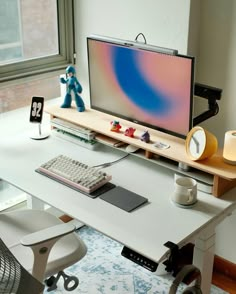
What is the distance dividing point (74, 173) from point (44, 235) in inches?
15.6

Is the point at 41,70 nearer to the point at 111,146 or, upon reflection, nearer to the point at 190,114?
the point at 111,146

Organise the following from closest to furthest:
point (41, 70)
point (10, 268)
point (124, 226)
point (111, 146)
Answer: point (10, 268)
point (124, 226)
point (111, 146)
point (41, 70)

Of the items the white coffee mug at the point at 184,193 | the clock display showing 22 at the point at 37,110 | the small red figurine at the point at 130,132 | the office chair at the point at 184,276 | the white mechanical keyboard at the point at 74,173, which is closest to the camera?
the office chair at the point at 184,276

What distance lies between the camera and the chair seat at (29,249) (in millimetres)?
1774

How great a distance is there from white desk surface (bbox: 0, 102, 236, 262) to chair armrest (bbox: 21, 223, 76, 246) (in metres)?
0.08

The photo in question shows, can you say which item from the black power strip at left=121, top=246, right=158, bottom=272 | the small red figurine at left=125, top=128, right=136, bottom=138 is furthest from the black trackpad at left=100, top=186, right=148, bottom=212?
the small red figurine at left=125, top=128, right=136, bottom=138

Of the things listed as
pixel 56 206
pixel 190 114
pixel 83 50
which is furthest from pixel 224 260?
pixel 83 50

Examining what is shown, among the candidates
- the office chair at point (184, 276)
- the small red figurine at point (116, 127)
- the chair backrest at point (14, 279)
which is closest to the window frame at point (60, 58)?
the small red figurine at point (116, 127)

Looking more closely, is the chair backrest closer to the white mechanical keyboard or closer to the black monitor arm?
the white mechanical keyboard

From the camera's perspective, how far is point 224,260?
8.23ft

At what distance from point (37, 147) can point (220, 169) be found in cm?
87

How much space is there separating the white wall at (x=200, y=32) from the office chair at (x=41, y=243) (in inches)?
Answer: 34.8

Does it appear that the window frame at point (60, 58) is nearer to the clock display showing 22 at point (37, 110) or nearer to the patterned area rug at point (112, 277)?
the clock display showing 22 at point (37, 110)

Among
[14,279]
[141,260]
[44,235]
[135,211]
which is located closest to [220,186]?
[135,211]
